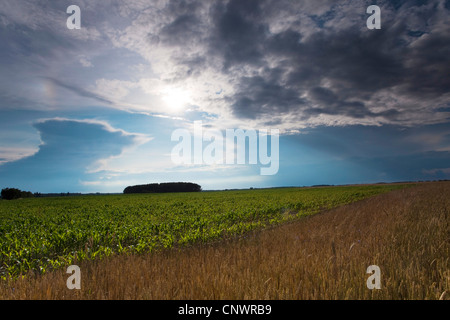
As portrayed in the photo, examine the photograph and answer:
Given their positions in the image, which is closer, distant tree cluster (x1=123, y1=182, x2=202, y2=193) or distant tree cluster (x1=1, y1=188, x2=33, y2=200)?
distant tree cluster (x1=1, y1=188, x2=33, y2=200)

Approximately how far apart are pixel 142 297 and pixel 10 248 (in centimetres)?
940

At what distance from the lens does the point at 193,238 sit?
10727 mm

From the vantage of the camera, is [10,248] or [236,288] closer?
[236,288]

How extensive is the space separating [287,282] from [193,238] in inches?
275

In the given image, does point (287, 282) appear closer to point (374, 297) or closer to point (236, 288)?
point (236, 288)

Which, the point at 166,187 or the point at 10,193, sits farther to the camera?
the point at 166,187

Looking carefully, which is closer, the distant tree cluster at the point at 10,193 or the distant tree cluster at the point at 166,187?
the distant tree cluster at the point at 10,193
